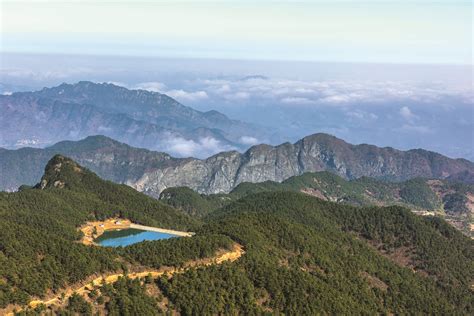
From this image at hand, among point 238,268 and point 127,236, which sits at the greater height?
point 238,268

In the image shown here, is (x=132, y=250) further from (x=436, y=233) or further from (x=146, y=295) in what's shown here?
(x=436, y=233)

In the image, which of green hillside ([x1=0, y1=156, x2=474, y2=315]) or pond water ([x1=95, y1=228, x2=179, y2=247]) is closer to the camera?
green hillside ([x1=0, y1=156, x2=474, y2=315])

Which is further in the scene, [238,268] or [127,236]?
[127,236]

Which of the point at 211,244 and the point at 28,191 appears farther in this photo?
the point at 28,191

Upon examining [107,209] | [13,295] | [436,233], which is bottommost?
[436,233]

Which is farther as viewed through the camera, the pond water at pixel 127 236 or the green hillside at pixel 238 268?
the pond water at pixel 127 236

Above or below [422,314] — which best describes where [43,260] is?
above

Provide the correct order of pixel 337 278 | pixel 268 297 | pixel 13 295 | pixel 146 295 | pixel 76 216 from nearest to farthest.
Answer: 1. pixel 13 295
2. pixel 146 295
3. pixel 268 297
4. pixel 337 278
5. pixel 76 216

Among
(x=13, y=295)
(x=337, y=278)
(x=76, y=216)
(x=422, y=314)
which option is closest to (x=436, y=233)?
(x=422, y=314)
